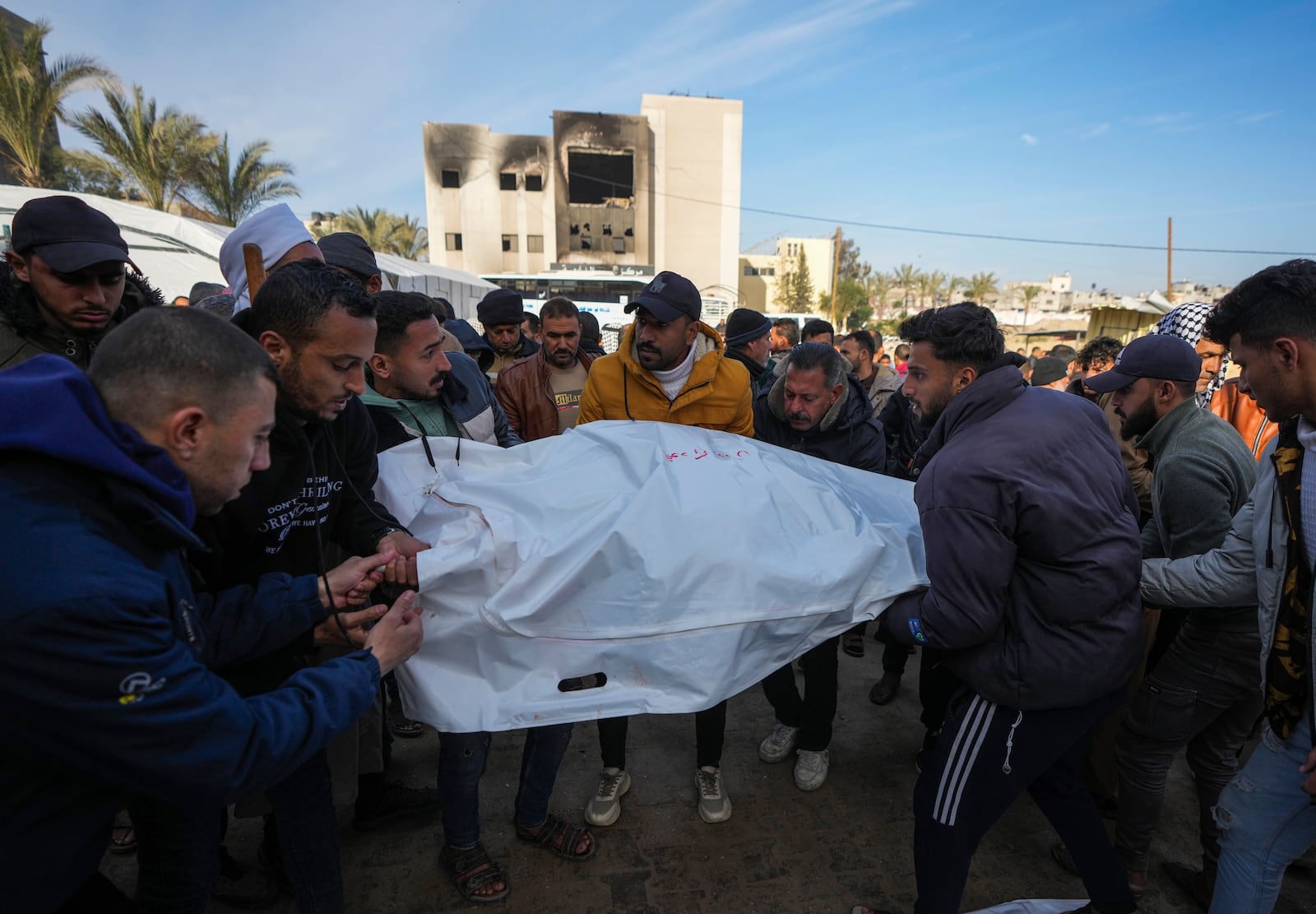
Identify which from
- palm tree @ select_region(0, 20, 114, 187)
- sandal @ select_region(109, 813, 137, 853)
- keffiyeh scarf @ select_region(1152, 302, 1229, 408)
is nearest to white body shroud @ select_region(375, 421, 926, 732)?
sandal @ select_region(109, 813, 137, 853)

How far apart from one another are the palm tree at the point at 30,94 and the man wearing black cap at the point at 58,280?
57.5ft

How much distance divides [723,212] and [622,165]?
753cm

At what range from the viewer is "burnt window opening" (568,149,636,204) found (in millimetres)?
42562

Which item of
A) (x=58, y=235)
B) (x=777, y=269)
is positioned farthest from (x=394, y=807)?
(x=777, y=269)

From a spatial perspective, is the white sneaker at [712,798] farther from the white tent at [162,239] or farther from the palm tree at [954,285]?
the palm tree at [954,285]

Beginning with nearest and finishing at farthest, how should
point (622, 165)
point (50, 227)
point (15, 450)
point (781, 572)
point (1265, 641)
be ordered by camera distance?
1. point (15, 450)
2. point (1265, 641)
3. point (781, 572)
4. point (50, 227)
5. point (622, 165)

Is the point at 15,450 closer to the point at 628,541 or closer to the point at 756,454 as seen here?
the point at 628,541

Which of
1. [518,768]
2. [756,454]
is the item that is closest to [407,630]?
[756,454]

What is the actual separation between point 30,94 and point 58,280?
1832 centimetres

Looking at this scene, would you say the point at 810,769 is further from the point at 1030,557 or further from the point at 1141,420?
the point at 1141,420

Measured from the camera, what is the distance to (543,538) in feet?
6.50

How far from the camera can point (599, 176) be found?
142 ft

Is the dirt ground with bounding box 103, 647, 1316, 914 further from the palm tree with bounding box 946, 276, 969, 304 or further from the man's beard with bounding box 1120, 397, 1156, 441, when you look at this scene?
the palm tree with bounding box 946, 276, 969, 304

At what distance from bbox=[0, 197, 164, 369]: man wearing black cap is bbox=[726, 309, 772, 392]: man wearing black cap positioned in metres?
3.64
